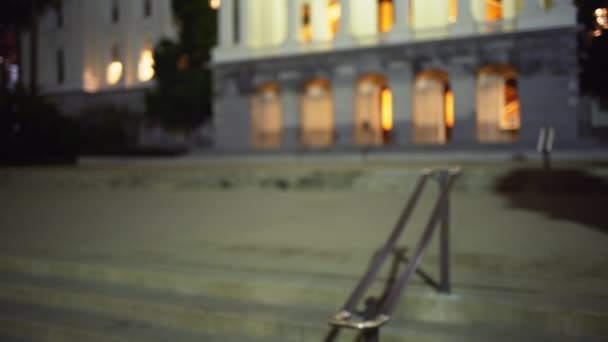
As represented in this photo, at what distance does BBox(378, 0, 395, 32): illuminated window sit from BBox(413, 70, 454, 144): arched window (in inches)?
332

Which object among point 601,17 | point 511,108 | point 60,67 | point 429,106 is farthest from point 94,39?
point 601,17

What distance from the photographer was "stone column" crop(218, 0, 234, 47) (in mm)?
32875

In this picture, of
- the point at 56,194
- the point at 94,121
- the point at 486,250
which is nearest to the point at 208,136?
the point at 94,121

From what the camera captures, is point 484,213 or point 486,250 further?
point 484,213

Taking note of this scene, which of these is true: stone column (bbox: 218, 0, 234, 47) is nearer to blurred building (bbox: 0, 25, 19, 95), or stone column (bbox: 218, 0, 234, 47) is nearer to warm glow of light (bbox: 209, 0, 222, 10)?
warm glow of light (bbox: 209, 0, 222, 10)

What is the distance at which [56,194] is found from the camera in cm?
1342

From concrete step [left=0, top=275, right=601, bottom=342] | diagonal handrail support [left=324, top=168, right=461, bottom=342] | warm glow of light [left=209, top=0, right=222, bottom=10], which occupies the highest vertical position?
warm glow of light [left=209, top=0, right=222, bottom=10]

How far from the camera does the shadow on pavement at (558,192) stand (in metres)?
7.93

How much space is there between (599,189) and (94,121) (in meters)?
35.5

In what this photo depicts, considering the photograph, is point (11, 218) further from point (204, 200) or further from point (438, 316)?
point (438, 316)

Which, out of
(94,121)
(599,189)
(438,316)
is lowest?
(438,316)

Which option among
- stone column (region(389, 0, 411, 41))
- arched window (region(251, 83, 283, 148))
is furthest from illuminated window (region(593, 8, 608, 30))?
arched window (region(251, 83, 283, 148))

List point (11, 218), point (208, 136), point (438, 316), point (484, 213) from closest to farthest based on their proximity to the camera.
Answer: point (438, 316)
point (484, 213)
point (11, 218)
point (208, 136)

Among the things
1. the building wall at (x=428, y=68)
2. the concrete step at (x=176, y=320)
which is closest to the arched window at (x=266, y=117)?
the building wall at (x=428, y=68)
